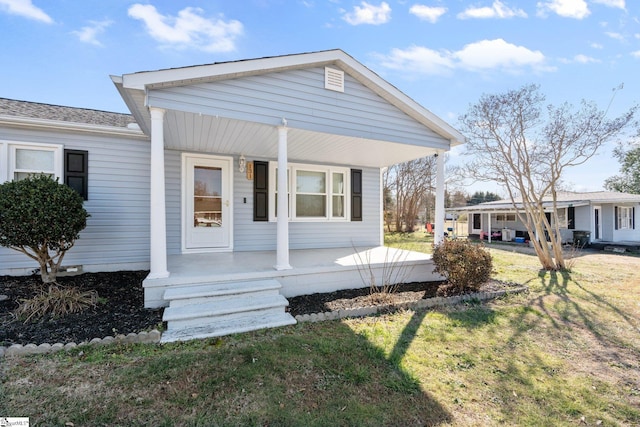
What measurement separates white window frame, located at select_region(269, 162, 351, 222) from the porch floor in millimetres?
1268

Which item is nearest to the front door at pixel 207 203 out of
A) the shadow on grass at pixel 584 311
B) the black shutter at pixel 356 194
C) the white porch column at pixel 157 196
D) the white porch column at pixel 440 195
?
the white porch column at pixel 157 196

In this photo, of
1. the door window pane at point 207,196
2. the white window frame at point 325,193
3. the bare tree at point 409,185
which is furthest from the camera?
the bare tree at point 409,185

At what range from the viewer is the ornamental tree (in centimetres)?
423

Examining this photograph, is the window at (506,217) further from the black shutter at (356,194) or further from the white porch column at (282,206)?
the white porch column at (282,206)

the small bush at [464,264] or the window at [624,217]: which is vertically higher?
the window at [624,217]

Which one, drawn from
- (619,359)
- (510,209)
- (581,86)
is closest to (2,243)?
(619,359)

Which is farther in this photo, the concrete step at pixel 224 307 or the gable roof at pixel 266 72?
the gable roof at pixel 266 72

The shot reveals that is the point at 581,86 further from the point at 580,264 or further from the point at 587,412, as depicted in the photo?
the point at 587,412

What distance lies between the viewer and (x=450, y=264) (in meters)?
5.10

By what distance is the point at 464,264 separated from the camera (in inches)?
196

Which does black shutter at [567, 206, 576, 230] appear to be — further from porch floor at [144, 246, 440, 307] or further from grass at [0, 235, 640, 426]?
grass at [0, 235, 640, 426]

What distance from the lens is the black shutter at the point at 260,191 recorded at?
22.9 ft

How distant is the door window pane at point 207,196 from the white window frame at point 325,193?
47.2 inches

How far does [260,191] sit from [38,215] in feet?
12.8
